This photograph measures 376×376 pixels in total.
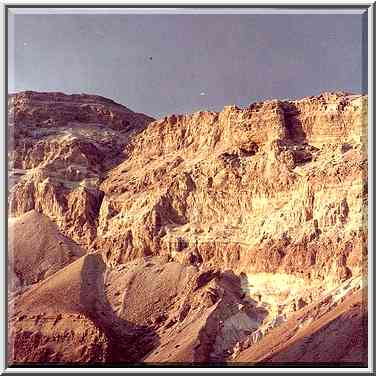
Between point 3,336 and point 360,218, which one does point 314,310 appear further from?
point 3,336

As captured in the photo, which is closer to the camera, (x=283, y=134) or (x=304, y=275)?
(x=304, y=275)

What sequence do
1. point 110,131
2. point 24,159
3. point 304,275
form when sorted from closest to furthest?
1. point 304,275
2. point 24,159
3. point 110,131

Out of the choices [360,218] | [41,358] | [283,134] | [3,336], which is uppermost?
[283,134]

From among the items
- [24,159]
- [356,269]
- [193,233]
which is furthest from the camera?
[24,159]

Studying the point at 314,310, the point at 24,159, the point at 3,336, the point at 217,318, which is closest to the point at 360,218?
the point at 314,310

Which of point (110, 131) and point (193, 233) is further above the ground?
point (110, 131)

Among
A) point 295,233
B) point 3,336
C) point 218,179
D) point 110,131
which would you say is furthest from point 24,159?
point 3,336
